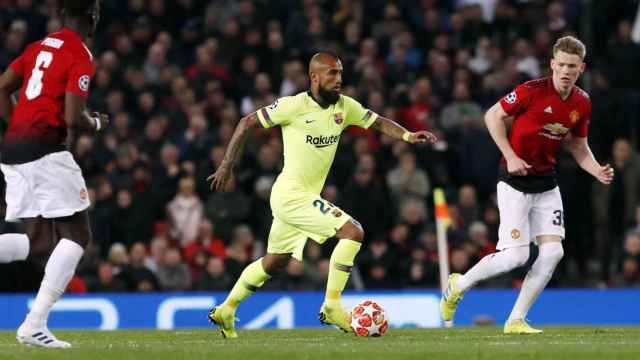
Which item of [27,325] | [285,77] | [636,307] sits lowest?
[636,307]

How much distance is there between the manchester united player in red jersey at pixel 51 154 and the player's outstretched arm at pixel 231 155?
1.68 metres

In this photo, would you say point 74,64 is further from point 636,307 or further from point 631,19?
point 631,19

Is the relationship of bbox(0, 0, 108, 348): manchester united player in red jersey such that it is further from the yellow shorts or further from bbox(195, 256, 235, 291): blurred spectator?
bbox(195, 256, 235, 291): blurred spectator

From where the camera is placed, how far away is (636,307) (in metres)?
19.5

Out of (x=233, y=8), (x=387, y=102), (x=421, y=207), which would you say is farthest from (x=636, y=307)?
(x=233, y=8)

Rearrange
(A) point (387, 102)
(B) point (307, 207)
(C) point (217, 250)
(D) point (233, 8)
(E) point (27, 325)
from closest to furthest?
(E) point (27, 325) → (B) point (307, 207) → (C) point (217, 250) → (A) point (387, 102) → (D) point (233, 8)

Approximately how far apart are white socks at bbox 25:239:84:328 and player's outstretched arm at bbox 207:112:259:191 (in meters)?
1.99

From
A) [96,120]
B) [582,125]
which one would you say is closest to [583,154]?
[582,125]

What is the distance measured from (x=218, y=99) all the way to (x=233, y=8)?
254 cm

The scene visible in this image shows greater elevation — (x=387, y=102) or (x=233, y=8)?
(x=233, y=8)

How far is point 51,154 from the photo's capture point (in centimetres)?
1142

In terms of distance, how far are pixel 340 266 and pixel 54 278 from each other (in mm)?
2997

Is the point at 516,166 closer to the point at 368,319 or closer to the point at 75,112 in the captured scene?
the point at 368,319

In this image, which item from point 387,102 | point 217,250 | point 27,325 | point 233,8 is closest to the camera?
point 27,325
